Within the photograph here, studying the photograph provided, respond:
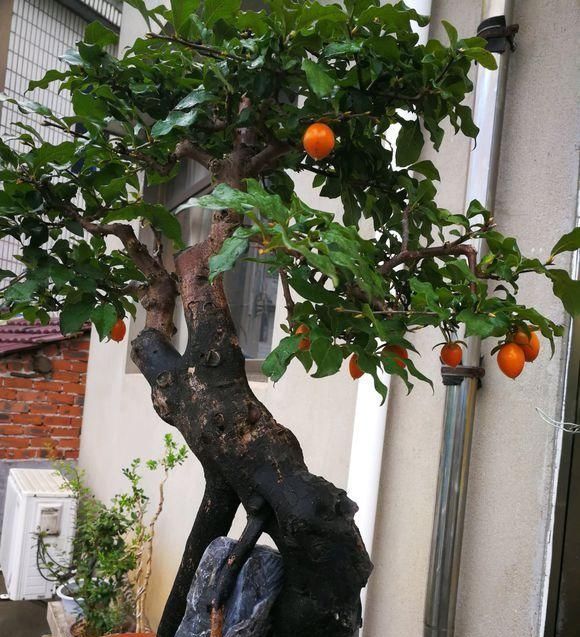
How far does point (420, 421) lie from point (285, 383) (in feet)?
2.64

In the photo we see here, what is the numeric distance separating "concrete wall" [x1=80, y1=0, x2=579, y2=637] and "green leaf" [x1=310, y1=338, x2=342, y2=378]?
100cm

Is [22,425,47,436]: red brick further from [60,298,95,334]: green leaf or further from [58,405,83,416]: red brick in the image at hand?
[60,298,95,334]: green leaf

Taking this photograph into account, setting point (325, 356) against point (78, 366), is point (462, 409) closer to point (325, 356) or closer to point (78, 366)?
point (325, 356)

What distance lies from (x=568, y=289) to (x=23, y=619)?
14.1 feet

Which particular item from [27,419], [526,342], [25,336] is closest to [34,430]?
[27,419]

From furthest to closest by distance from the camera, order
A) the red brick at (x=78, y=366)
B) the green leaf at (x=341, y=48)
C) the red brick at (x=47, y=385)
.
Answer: the red brick at (x=78, y=366)
the red brick at (x=47, y=385)
the green leaf at (x=341, y=48)

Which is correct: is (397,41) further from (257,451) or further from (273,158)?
(257,451)

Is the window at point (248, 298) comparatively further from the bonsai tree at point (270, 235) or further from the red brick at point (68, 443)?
the red brick at point (68, 443)

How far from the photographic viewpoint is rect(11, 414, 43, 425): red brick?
18.2 feet

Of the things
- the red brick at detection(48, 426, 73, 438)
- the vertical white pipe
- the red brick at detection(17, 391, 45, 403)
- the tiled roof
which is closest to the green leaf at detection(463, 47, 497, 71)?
the vertical white pipe

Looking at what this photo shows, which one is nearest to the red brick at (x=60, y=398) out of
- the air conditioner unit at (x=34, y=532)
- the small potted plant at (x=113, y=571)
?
the air conditioner unit at (x=34, y=532)

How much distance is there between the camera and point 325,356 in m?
0.97

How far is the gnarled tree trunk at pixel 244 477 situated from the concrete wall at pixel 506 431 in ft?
2.69

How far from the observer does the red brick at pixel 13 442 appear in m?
5.50
